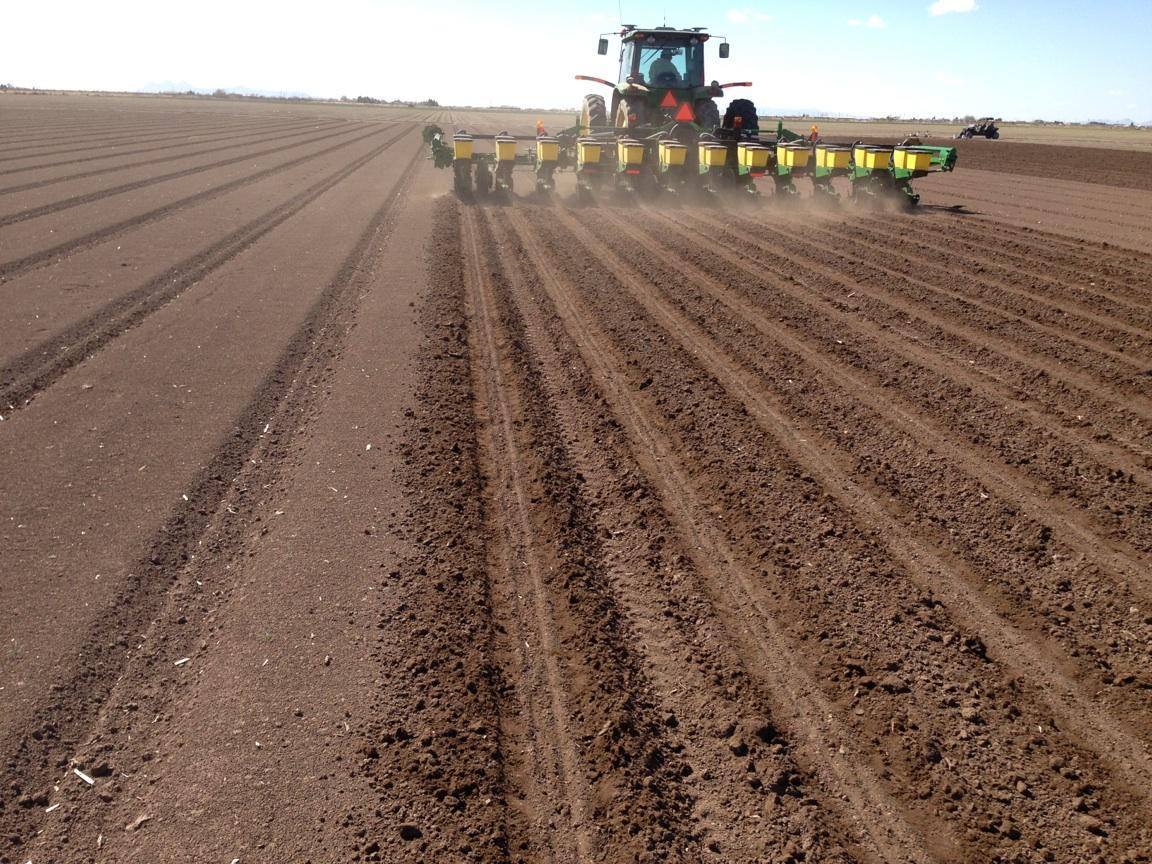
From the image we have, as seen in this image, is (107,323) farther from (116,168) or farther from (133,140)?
(133,140)

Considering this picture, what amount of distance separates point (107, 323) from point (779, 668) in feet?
24.1

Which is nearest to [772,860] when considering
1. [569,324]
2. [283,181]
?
[569,324]

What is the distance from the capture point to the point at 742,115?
58.4 feet

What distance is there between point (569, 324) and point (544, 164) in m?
10.7

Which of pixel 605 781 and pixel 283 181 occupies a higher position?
pixel 283 181

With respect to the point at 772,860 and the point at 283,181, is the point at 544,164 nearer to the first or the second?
the point at 283,181

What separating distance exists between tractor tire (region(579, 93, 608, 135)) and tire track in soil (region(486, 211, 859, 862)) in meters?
15.4

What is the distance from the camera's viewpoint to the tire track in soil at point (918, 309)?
6.36m

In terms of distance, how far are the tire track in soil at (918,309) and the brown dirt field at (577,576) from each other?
0.21ft

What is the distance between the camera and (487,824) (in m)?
2.62

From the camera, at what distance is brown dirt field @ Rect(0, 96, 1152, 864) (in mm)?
2707

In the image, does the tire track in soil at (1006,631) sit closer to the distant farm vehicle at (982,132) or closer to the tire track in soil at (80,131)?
the tire track in soil at (80,131)

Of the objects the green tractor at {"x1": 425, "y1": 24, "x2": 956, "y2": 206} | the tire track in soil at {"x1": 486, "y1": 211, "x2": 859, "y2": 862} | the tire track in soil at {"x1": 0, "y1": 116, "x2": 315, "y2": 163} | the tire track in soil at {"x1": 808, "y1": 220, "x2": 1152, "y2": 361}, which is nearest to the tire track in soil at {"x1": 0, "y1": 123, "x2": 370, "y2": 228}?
the tire track in soil at {"x1": 0, "y1": 116, "x2": 315, "y2": 163}

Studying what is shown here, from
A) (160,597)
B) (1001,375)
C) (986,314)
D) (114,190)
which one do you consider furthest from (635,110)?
(160,597)
